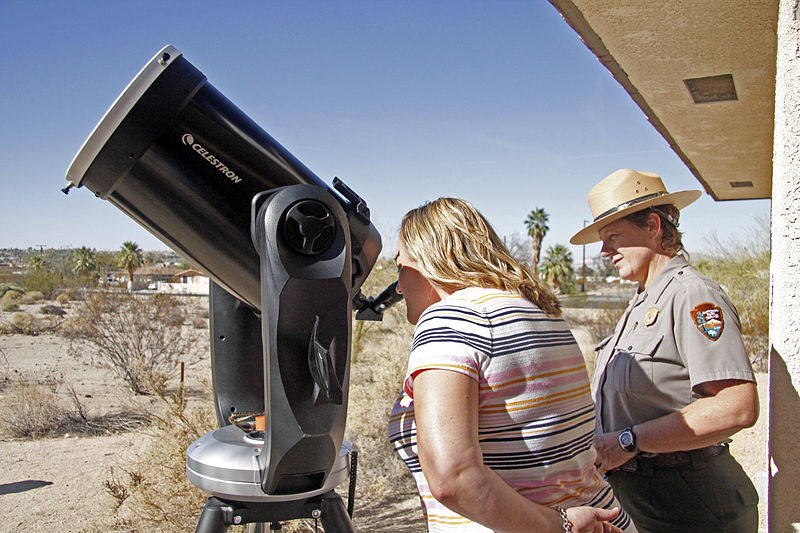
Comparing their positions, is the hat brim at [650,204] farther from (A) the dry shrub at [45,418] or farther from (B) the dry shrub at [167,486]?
(A) the dry shrub at [45,418]

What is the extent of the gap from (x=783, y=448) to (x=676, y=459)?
418 millimetres

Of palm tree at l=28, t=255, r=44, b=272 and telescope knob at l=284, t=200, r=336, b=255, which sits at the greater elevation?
palm tree at l=28, t=255, r=44, b=272

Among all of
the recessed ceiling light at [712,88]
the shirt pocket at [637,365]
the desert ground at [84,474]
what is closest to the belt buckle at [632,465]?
the shirt pocket at [637,365]

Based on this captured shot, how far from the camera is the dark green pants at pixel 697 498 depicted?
1.92 m

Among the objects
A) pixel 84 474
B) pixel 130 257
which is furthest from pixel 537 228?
pixel 84 474

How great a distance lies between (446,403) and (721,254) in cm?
1610

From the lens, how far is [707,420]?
5.94ft

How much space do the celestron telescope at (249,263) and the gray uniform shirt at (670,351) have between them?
3.25 ft

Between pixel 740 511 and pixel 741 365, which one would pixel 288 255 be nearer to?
pixel 741 365

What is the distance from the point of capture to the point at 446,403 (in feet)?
3.81

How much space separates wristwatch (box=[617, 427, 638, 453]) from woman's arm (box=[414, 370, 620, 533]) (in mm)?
857

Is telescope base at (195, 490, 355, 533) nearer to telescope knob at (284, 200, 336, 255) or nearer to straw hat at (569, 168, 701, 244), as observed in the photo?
telescope knob at (284, 200, 336, 255)

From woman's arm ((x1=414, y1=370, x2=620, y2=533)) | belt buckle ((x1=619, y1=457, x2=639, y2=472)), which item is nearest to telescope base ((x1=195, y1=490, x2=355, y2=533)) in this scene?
woman's arm ((x1=414, y1=370, x2=620, y2=533))

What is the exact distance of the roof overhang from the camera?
2295 millimetres
